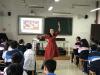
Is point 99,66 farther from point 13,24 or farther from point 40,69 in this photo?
point 13,24

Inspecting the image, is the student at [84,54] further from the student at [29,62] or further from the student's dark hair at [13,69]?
the student's dark hair at [13,69]

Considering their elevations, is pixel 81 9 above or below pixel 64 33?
above

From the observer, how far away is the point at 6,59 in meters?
6.21

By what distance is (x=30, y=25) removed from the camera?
1598 cm

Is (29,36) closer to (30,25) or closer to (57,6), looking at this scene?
(30,25)

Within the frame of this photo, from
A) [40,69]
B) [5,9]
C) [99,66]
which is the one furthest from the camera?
[5,9]

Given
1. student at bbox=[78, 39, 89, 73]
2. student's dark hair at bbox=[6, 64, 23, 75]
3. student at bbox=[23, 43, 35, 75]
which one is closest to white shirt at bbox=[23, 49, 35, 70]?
student at bbox=[23, 43, 35, 75]

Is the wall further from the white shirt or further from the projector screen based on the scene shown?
the white shirt

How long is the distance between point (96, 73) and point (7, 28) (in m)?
10.3

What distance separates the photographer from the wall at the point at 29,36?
51.3ft

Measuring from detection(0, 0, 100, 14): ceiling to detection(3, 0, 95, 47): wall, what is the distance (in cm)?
24

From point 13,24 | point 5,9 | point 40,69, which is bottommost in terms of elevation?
point 40,69

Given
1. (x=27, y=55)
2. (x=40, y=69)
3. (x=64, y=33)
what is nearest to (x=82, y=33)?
(x=64, y=33)

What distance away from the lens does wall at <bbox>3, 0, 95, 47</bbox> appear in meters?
15.6
